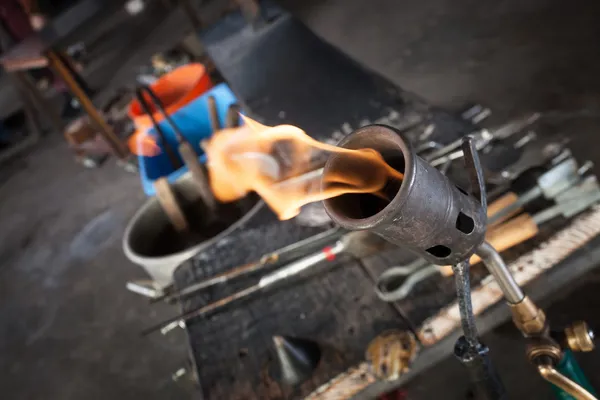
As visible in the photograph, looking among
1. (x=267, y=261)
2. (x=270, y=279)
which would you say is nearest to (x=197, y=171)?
(x=267, y=261)

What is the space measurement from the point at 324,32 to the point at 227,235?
3.16 metres

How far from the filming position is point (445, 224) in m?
0.72

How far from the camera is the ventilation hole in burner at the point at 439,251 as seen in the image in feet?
2.59

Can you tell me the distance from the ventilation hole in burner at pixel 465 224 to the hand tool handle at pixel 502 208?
A: 0.73m

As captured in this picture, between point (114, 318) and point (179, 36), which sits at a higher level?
point (179, 36)

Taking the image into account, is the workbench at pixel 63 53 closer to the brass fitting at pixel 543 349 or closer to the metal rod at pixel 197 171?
the metal rod at pixel 197 171

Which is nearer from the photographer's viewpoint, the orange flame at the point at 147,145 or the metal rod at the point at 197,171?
the metal rod at the point at 197,171

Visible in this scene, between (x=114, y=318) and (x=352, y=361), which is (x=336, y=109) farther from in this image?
(x=114, y=318)

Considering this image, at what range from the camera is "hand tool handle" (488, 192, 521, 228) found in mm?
1443

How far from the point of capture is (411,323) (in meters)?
1.43

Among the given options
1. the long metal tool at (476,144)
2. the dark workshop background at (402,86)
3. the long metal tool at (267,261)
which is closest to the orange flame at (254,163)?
the long metal tool at (267,261)

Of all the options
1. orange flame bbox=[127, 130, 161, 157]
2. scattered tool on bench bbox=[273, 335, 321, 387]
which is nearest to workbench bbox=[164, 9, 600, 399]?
scattered tool on bench bbox=[273, 335, 321, 387]

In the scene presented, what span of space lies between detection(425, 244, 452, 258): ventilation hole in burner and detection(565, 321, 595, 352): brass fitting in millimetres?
442

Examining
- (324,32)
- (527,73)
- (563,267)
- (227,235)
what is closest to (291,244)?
(227,235)
